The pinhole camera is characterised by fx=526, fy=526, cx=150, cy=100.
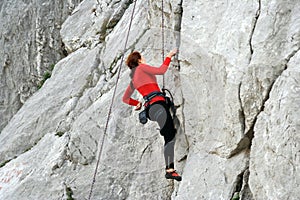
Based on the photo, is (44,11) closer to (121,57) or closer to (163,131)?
(121,57)

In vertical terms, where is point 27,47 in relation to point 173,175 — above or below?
above

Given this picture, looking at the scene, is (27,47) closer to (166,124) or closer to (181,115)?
(181,115)

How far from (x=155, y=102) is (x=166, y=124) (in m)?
0.43

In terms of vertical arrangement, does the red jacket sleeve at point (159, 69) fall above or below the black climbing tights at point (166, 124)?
above

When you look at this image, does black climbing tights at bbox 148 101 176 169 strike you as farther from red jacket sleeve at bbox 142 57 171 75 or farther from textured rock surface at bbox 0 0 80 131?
textured rock surface at bbox 0 0 80 131

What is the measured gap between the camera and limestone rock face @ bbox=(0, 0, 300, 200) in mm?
6871

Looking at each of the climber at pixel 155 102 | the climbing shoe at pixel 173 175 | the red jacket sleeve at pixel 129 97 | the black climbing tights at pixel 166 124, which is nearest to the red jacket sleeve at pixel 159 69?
the climber at pixel 155 102

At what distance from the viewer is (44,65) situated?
16547 mm

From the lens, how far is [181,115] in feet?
29.2

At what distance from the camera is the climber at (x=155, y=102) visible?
27.7ft

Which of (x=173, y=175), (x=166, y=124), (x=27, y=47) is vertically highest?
(x=27, y=47)

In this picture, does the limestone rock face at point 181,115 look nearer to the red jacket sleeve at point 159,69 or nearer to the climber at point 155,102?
the climber at point 155,102

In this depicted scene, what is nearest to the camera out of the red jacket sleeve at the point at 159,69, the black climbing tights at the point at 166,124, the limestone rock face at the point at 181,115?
the limestone rock face at the point at 181,115

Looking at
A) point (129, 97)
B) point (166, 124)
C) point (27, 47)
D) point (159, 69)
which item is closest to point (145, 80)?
point (159, 69)
